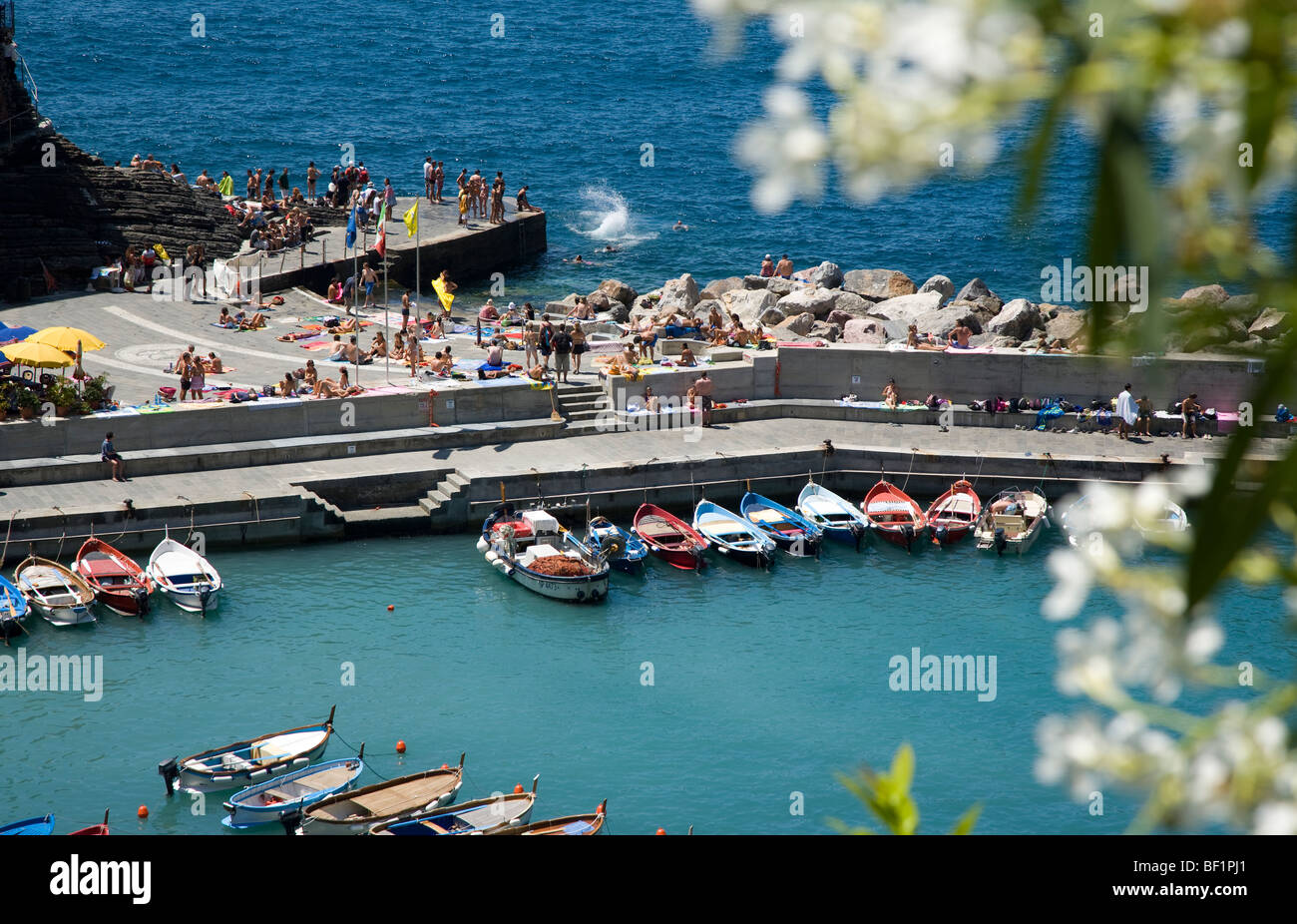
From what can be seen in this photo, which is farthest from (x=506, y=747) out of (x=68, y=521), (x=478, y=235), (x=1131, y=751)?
(x=478, y=235)

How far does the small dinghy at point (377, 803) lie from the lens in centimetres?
2127

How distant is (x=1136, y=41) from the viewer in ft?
3.77

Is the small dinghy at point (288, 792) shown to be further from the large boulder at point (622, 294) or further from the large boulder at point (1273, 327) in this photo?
the large boulder at point (622, 294)

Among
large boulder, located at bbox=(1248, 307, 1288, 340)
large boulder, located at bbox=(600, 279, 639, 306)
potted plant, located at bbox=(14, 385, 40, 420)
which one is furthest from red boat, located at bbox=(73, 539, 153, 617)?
large boulder, located at bbox=(1248, 307, 1288, 340)

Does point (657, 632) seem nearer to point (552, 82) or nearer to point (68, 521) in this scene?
point (68, 521)

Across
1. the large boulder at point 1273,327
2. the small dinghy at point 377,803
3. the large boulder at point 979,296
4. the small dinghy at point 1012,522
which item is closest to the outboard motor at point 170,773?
the small dinghy at point 377,803

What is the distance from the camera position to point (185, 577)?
28.2 meters

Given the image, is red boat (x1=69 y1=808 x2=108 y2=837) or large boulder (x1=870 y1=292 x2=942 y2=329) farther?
large boulder (x1=870 y1=292 x2=942 y2=329)

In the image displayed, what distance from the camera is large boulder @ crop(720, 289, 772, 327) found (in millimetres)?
45719

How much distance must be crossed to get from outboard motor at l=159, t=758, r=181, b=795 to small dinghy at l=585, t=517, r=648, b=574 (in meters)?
10.2

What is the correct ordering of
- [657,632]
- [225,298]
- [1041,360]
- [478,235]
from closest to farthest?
[657,632]
[1041,360]
[225,298]
[478,235]

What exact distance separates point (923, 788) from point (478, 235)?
36459mm

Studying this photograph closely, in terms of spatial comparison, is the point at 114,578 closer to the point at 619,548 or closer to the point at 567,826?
the point at 619,548

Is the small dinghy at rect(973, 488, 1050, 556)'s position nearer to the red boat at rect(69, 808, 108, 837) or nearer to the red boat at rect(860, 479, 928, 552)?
the red boat at rect(860, 479, 928, 552)
